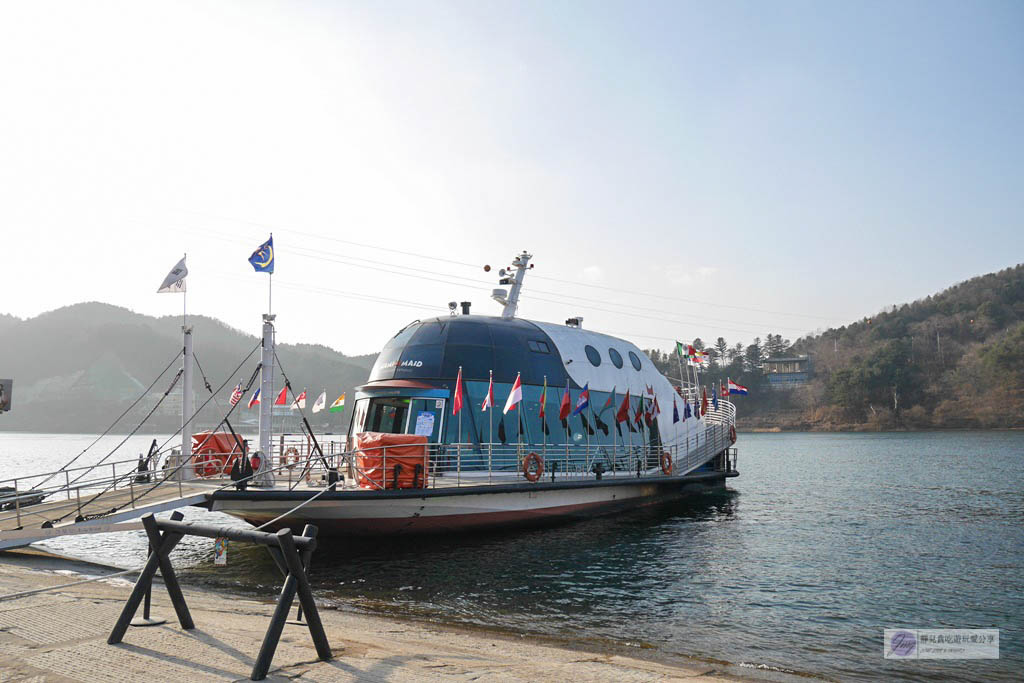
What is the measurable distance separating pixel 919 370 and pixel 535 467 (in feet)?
409

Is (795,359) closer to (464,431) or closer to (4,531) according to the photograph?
(464,431)

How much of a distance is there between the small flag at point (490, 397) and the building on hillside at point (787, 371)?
137 meters

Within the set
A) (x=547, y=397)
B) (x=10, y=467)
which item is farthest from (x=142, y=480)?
(x=10, y=467)

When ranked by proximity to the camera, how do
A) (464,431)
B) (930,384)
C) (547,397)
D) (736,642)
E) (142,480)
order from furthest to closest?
1. (930,384)
2. (547,397)
3. (464,431)
4. (142,480)
5. (736,642)

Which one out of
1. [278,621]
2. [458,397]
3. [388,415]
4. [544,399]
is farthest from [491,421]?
[278,621]

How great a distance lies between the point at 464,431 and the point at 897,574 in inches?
446

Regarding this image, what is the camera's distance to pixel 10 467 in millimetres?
70375

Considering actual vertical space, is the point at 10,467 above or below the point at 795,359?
below

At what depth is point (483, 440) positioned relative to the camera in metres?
20.6

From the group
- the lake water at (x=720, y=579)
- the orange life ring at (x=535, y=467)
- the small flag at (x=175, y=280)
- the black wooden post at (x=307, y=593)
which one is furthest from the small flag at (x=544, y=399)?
the black wooden post at (x=307, y=593)

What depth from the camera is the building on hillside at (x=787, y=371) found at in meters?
149

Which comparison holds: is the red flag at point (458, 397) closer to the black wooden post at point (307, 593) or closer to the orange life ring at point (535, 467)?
the orange life ring at point (535, 467)

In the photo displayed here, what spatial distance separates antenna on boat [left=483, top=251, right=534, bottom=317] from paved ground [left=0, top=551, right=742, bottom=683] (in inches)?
640

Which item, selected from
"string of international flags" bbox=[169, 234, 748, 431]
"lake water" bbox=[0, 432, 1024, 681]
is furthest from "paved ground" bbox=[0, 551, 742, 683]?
"string of international flags" bbox=[169, 234, 748, 431]
